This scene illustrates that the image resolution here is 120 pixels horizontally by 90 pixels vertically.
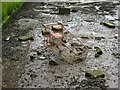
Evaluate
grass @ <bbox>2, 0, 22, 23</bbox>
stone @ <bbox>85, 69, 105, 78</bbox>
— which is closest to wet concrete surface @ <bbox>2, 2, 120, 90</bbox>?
stone @ <bbox>85, 69, 105, 78</bbox>

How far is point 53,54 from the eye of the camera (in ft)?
25.1

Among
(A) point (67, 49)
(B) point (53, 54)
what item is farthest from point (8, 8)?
(A) point (67, 49)

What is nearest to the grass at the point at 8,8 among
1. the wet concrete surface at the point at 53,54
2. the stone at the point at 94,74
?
the wet concrete surface at the point at 53,54

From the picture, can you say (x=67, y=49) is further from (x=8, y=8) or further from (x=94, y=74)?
(x=8, y=8)

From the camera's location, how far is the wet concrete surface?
20.3 ft

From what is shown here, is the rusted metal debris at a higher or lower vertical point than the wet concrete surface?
higher

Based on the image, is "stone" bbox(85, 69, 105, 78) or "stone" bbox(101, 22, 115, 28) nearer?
"stone" bbox(85, 69, 105, 78)

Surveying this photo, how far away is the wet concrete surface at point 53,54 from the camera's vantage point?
6184mm

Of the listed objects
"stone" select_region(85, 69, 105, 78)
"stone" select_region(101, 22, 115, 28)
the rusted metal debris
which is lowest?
"stone" select_region(85, 69, 105, 78)

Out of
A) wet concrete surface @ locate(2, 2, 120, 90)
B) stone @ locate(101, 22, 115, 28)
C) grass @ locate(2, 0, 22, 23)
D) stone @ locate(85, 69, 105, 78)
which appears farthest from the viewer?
grass @ locate(2, 0, 22, 23)

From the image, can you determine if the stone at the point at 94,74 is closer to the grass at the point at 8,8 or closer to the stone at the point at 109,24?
the stone at the point at 109,24

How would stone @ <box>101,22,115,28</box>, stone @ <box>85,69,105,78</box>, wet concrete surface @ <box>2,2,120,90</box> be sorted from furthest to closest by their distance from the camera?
stone @ <box>101,22,115,28</box>
stone @ <box>85,69,105,78</box>
wet concrete surface @ <box>2,2,120,90</box>

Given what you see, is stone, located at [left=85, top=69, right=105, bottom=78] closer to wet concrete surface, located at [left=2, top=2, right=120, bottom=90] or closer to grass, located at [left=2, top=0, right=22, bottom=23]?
wet concrete surface, located at [left=2, top=2, right=120, bottom=90]

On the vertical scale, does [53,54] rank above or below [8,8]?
below
